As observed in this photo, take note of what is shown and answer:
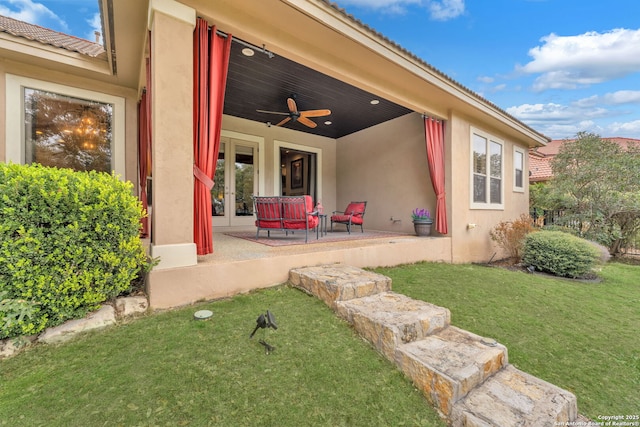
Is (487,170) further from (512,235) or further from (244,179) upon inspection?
(244,179)

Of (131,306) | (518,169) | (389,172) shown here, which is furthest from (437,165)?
(131,306)

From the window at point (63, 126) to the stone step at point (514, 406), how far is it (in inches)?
226

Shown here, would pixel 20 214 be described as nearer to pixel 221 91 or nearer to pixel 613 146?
pixel 221 91

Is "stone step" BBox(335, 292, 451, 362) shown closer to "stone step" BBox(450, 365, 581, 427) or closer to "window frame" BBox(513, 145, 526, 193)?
"stone step" BBox(450, 365, 581, 427)

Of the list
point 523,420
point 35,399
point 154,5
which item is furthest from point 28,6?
point 523,420

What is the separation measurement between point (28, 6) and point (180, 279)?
9.74 m

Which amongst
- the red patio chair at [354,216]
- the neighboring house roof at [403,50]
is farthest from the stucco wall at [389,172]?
the neighboring house roof at [403,50]

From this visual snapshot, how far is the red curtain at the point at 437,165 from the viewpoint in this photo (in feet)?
18.4

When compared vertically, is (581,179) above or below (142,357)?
above

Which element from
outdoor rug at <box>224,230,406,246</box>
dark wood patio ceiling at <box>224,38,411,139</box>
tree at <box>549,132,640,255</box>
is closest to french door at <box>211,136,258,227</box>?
dark wood patio ceiling at <box>224,38,411,139</box>

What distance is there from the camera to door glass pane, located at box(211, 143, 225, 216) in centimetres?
663

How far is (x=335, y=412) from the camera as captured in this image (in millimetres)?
1473

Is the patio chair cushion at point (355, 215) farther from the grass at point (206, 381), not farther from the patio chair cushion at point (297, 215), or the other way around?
the grass at point (206, 381)

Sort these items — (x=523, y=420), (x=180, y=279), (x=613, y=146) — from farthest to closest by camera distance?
(x=613, y=146), (x=180, y=279), (x=523, y=420)
